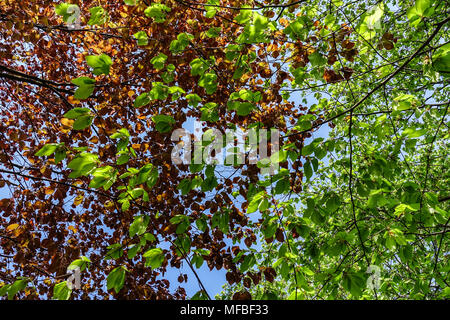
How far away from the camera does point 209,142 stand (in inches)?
75.8

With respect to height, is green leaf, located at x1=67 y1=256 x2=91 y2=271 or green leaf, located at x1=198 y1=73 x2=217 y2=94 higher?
green leaf, located at x1=198 y1=73 x2=217 y2=94

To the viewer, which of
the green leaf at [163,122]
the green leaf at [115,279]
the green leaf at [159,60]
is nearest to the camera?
→ the green leaf at [115,279]

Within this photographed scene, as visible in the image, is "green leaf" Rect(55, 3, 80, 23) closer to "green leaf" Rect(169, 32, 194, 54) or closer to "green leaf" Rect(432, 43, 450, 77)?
"green leaf" Rect(169, 32, 194, 54)

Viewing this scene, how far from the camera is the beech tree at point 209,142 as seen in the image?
6.36 feet

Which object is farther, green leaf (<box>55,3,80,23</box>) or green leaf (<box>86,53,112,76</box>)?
green leaf (<box>55,3,80,23</box>)

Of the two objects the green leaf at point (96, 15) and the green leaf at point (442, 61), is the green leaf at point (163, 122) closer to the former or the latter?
the green leaf at point (96, 15)

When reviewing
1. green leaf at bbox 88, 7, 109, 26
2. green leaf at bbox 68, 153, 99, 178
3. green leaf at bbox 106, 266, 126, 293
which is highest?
green leaf at bbox 88, 7, 109, 26

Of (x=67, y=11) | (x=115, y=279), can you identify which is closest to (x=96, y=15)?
(x=67, y=11)

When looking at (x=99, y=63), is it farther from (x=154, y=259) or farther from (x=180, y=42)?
(x=154, y=259)

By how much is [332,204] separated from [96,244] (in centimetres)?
512

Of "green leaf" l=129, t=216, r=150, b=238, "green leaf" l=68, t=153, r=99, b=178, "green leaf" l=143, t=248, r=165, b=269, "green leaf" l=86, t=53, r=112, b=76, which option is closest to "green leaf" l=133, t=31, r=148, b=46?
"green leaf" l=86, t=53, r=112, b=76

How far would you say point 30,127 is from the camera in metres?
5.61

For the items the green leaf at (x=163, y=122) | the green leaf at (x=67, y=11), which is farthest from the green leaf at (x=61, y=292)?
the green leaf at (x=67, y=11)

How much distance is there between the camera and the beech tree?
194 centimetres
